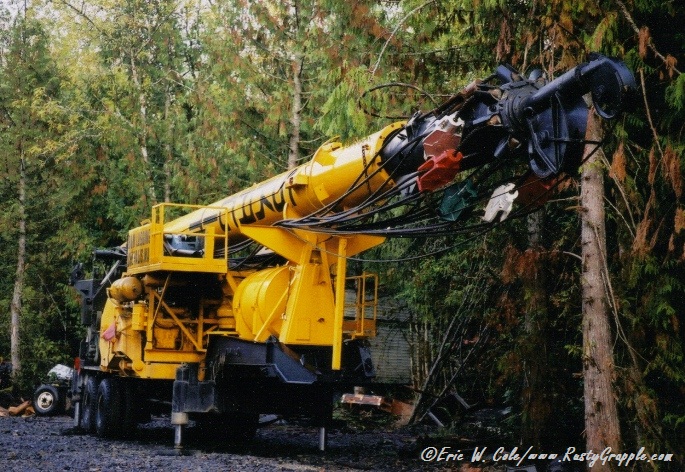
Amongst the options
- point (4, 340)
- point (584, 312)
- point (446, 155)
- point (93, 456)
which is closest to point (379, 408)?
point (93, 456)

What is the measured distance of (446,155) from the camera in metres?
8.08

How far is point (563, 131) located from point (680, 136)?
3.08 meters

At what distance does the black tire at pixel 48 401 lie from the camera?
66.2 ft

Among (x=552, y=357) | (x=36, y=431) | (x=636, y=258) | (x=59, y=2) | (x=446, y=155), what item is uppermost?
(x=59, y=2)

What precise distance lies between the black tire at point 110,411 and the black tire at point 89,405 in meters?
0.68

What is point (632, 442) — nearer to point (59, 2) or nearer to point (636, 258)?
point (636, 258)

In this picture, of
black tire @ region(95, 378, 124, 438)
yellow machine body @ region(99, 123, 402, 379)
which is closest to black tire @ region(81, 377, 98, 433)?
black tire @ region(95, 378, 124, 438)

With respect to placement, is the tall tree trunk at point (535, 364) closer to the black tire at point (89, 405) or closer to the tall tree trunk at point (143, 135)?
the black tire at point (89, 405)

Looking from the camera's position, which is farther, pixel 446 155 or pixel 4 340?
pixel 4 340

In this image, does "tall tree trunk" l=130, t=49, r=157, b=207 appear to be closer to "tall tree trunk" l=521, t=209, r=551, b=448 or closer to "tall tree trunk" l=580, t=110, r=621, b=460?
"tall tree trunk" l=521, t=209, r=551, b=448

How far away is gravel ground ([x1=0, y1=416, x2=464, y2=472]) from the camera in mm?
10844

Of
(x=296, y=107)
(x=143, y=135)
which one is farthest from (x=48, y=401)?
(x=296, y=107)

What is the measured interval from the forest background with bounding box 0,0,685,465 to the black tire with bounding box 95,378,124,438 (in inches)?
186

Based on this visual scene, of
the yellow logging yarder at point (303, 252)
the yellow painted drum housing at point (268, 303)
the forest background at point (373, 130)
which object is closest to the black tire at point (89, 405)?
the yellow logging yarder at point (303, 252)
